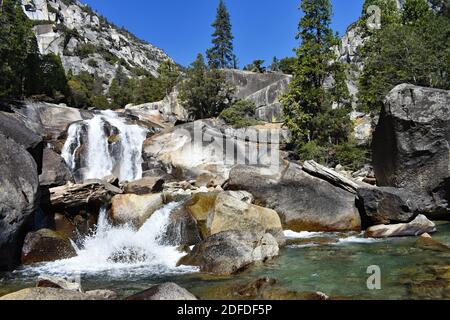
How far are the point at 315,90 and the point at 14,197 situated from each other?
29.6 meters

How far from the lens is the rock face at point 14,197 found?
46.9ft

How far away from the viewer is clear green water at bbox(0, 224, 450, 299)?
10.1 m

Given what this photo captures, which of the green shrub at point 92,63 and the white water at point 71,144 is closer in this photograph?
the white water at point 71,144

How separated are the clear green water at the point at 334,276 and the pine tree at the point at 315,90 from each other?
22808mm

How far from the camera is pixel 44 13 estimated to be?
140 metres

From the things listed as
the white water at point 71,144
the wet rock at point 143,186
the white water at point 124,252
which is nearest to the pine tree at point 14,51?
the white water at point 71,144

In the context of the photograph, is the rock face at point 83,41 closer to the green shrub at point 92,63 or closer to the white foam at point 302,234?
the green shrub at point 92,63

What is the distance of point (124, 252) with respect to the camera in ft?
52.4

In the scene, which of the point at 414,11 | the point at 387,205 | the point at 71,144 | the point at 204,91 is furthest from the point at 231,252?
the point at 414,11

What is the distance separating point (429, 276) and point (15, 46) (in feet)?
124

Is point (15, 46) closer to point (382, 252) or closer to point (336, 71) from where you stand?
point (336, 71)

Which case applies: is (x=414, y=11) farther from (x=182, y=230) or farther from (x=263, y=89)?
(x=182, y=230)
